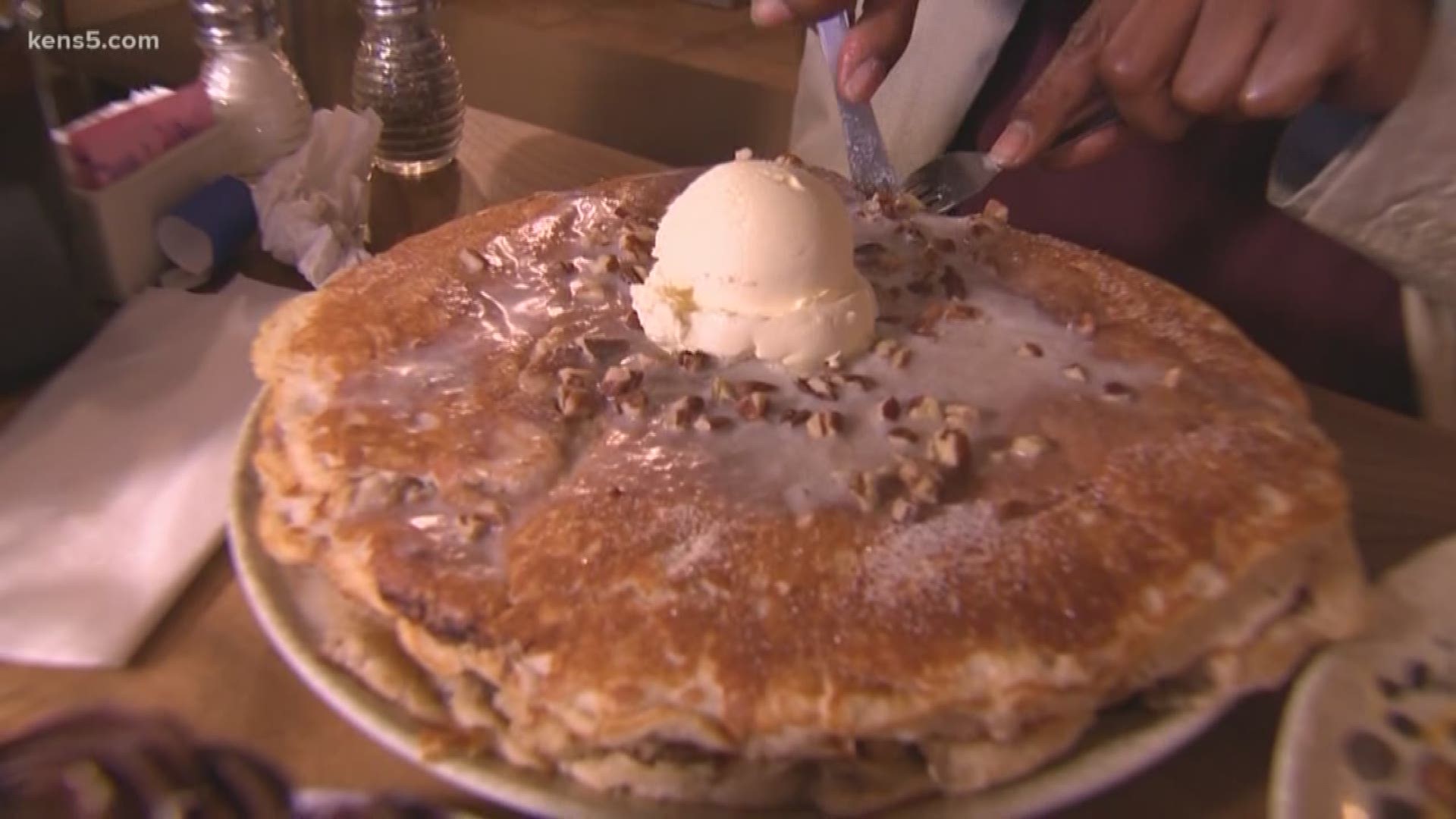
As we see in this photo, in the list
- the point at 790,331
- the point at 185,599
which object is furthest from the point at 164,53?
the point at 790,331

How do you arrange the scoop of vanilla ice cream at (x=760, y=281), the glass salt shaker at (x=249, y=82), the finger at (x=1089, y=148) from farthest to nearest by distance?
1. the glass salt shaker at (x=249, y=82)
2. the finger at (x=1089, y=148)
3. the scoop of vanilla ice cream at (x=760, y=281)

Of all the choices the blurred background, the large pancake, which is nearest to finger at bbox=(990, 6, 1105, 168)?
the large pancake

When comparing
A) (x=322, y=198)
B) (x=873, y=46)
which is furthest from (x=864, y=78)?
(x=322, y=198)

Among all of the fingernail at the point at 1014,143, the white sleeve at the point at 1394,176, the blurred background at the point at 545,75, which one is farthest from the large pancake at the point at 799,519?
the blurred background at the point at 545,75

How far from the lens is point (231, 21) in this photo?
1.34 m

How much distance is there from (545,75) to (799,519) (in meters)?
2.01

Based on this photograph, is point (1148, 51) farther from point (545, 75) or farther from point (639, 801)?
point (545, 75)

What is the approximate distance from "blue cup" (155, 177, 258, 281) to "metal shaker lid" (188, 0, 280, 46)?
8.8 inches

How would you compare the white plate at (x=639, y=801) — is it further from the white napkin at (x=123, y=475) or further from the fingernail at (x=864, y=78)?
the fingernail at (x=864, y=78)

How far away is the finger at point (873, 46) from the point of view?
1084mm

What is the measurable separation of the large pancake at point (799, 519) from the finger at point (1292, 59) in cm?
19

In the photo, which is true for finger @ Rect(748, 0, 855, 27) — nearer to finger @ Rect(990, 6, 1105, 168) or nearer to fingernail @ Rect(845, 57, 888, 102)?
fingernail @ Rect(845, 57, 888, 102)

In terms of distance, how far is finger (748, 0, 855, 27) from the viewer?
1088 millimetres

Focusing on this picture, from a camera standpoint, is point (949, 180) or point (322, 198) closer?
point (949, 180)
